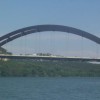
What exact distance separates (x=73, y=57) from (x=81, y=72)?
73.2 meters

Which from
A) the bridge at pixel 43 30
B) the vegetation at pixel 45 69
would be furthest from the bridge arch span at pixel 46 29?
the vegetation at pixel 45 69

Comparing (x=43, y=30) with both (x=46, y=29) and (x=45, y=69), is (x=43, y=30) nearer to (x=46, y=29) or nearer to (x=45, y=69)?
(x=46, y=29)

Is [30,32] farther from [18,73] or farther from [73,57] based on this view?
[18,73]

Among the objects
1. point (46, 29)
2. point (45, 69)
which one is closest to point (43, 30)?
point (46, 29)

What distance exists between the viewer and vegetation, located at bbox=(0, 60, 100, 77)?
136125mm

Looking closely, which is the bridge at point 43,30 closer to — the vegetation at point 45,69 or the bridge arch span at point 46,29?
the bridge arch span at point 46,29

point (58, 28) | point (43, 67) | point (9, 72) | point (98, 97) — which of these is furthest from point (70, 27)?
point (43, 67)

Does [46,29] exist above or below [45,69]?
above

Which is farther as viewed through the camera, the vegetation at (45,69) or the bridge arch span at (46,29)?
the vegetation at (45,69)

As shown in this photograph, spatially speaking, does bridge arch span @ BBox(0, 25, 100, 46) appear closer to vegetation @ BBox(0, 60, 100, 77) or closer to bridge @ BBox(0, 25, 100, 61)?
bridge @ BBox(0, 25, 100, 61)

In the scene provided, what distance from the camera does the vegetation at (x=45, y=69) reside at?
13612 centimetres

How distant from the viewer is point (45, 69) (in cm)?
14712

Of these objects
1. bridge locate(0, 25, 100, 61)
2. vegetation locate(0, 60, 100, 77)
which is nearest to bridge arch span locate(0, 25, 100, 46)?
bridge locate(0, 25, 100, 61)

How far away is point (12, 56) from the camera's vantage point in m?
81.9
